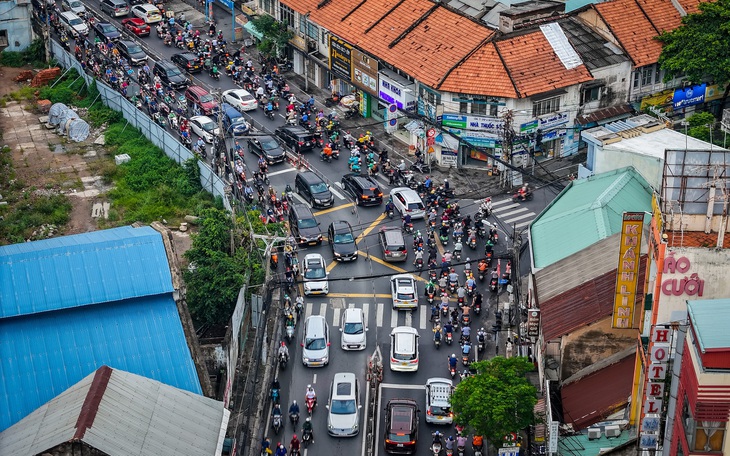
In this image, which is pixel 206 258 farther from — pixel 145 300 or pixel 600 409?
pixel 600 409

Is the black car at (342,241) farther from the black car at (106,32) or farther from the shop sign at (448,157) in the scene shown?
the black car at (106,32)

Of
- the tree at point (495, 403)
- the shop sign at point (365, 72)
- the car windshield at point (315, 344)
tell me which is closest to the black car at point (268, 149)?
the shop sign at point (365, 72)

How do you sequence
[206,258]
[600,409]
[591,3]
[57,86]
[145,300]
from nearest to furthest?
[600,409] < [145,300] < [206,258] < [591,3] < [57,86]

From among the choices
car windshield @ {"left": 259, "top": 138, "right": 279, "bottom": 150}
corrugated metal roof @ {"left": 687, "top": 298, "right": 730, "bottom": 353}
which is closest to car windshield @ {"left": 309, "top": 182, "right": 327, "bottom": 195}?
car windshield @ {"left": 259, "top": 138, "right": 279, "bottom": 150}

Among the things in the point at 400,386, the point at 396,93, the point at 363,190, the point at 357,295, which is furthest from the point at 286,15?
the point at 400,386

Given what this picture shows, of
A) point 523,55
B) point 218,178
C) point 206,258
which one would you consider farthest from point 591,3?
point 206,258

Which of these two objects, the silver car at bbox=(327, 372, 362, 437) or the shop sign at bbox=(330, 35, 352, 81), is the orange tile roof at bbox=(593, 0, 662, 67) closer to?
the shop sign at bbox=(330, 35, 352, 81)
